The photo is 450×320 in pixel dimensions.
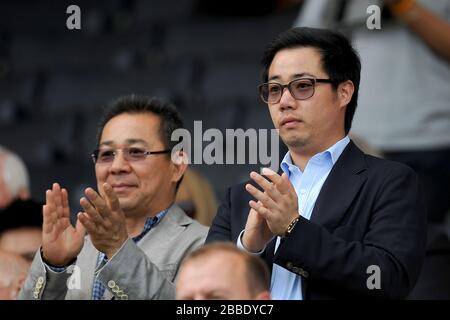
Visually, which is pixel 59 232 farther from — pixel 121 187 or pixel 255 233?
pixel 255 233

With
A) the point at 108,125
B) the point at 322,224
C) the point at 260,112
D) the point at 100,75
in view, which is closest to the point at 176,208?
the point at 108,125

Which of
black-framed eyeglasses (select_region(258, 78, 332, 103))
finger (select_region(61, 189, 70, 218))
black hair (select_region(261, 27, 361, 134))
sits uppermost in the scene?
black hair (select_region(261, 27, 361, 134))

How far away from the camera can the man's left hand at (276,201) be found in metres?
2.50

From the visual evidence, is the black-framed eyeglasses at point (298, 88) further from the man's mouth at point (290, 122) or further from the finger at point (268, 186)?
the finger at point (268, 186)

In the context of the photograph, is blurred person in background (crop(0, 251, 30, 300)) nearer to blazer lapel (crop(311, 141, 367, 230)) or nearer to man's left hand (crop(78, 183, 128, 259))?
man's left hand (crop(78, 183, 128, 259))

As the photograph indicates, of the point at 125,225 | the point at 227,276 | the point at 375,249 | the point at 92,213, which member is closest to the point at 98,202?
the point at 92,213

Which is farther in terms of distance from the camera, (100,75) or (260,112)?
(100,75)

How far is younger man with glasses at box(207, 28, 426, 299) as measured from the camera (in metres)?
2.52

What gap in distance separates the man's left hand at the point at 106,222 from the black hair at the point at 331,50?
0.57 metres

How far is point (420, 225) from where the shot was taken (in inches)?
104

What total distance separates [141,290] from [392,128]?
59.6 inches

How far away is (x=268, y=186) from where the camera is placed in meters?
2.50

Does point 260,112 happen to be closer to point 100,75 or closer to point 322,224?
point 100,75

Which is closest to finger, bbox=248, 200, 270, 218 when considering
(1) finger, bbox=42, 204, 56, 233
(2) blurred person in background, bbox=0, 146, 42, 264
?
(1) finger, bbox=42, 204, 56, 233
